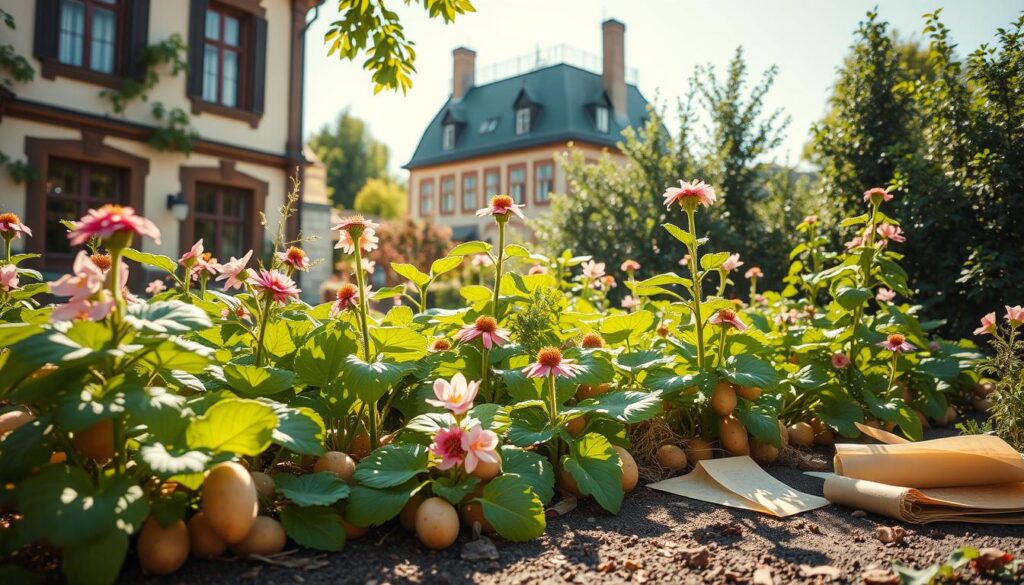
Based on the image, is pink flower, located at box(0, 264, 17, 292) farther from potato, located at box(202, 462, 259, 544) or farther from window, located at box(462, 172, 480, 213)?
window, located at box(462, 172, 480, 213)

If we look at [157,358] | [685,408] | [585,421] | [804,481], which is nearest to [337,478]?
[157,358]

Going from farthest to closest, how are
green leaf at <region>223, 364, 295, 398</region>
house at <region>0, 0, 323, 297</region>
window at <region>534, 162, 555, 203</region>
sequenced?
window at <region>534, 162, 555, 203</region> → house at <region>0, 0, 323, 297</region> → green leaf at <region>223, 364, 295, 398</region>

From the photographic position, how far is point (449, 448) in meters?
2.01

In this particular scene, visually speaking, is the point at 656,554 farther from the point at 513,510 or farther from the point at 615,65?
the point at 615,65

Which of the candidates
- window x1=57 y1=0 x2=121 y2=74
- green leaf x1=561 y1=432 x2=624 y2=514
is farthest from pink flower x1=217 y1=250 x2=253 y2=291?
window x1=57 y1=0 x2=121 y2=74

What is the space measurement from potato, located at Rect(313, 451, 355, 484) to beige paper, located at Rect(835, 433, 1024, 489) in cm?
183

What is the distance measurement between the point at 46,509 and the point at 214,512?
36 cm

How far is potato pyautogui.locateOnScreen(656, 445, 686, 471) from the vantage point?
2.94 m

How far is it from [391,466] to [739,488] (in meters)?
1.33

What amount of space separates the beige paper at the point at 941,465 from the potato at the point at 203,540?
219cm

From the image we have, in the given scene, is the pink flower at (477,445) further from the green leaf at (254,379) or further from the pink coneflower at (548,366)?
the green leaf at (254,379)

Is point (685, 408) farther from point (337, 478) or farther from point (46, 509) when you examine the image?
point (46, 509)

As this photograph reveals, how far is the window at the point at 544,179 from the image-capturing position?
25859 millimetres

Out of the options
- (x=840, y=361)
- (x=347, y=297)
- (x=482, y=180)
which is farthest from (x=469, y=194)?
(x=347, y=297)
